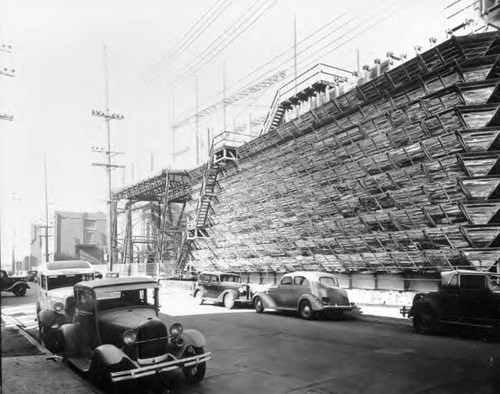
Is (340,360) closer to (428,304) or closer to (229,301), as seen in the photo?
(428,304)

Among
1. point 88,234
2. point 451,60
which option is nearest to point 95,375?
point 451,60

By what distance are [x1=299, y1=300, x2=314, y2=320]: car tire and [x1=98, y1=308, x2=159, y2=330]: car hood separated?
853cm

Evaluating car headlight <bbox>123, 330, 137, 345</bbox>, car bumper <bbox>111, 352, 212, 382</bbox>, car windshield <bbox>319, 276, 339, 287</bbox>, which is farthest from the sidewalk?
car windshield <bbox>319, 276, 339, 287</bbox>

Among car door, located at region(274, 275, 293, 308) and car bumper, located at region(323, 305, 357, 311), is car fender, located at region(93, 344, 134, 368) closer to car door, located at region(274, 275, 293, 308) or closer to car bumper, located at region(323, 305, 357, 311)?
car bumper, located at region(323, 305, 357, 311)

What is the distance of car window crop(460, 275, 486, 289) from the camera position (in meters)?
11.7

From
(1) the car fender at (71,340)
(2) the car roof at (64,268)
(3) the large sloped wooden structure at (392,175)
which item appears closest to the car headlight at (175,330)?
(1) the car fender at (71,340)

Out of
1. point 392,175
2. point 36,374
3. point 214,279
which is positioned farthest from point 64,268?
point 392,175

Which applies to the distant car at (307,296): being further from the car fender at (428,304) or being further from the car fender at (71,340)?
the car fender at (71,340)

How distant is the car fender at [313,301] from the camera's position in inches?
591

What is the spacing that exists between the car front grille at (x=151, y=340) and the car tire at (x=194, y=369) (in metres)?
0.43

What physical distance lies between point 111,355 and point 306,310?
32.9 ft

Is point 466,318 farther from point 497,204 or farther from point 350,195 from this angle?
point 350,195

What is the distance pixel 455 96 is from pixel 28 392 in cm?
1470

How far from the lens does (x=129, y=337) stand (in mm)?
6770
